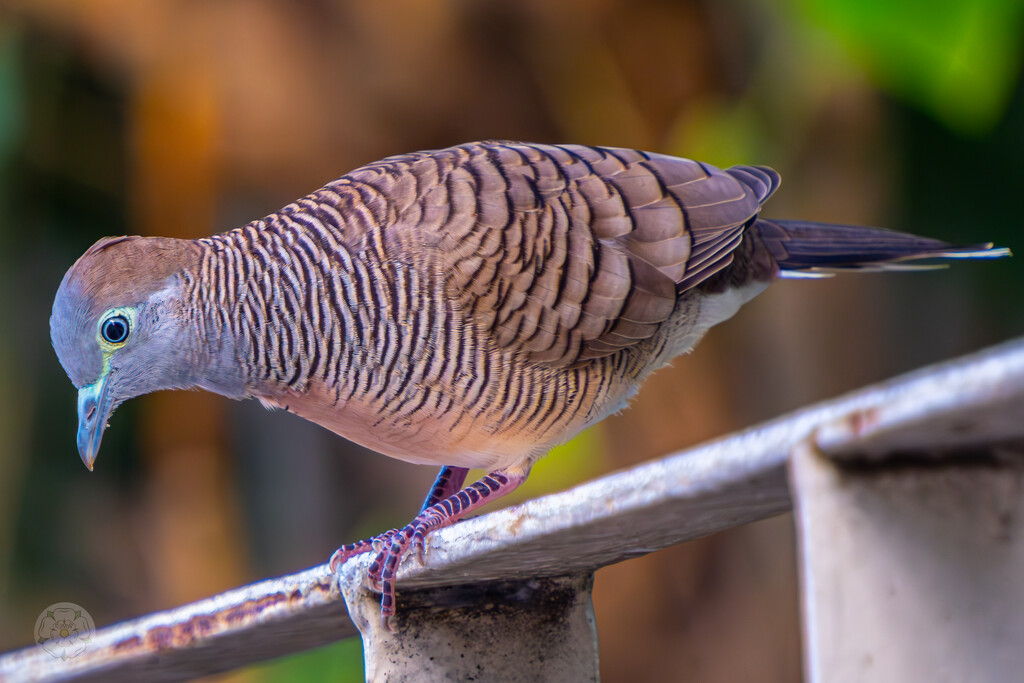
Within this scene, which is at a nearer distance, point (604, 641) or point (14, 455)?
point (604, 641)

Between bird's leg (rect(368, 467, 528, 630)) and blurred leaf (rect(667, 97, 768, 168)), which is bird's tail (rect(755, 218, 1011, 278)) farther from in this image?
blurred leaf (rect(667, 97, 768, 168))

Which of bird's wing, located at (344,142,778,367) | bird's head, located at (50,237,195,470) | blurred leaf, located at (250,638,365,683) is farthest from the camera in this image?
blurred leaf, located at (250,638,365,683)

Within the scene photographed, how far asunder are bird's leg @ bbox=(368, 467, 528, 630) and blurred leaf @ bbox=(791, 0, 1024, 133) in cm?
155

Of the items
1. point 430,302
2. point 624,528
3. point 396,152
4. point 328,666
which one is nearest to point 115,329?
point 430,302

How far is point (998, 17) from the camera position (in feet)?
8.54

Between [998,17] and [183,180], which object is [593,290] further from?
[183,180]

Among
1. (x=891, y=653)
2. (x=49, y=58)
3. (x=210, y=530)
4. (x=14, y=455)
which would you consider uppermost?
(x=49, y=58)

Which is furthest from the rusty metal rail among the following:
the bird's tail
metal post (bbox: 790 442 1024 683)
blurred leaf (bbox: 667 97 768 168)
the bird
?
blurred leaf (bbox: 667 97 768 168)

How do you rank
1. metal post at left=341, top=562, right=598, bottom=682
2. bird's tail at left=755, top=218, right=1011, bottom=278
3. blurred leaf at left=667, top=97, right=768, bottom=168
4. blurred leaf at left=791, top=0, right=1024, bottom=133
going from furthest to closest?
blurred leaf at left=667, top=97, right=768, bottom=168
blurred leaf at left=791, top=0, right=1024, bottom=133
bird's tail at left=755, top=218, right=1011, bottom=278
metal post at left=341, top=562, right=598, bottom=682

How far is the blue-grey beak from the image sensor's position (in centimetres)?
164

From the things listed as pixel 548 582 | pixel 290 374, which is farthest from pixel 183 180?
pixel 548 582

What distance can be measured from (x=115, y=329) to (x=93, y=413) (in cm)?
14

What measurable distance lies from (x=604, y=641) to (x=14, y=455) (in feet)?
8.85

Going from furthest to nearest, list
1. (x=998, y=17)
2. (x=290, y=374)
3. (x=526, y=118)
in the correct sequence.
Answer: (x=526, y=118)
(x=998, y=17)
(x=290, y=374)
